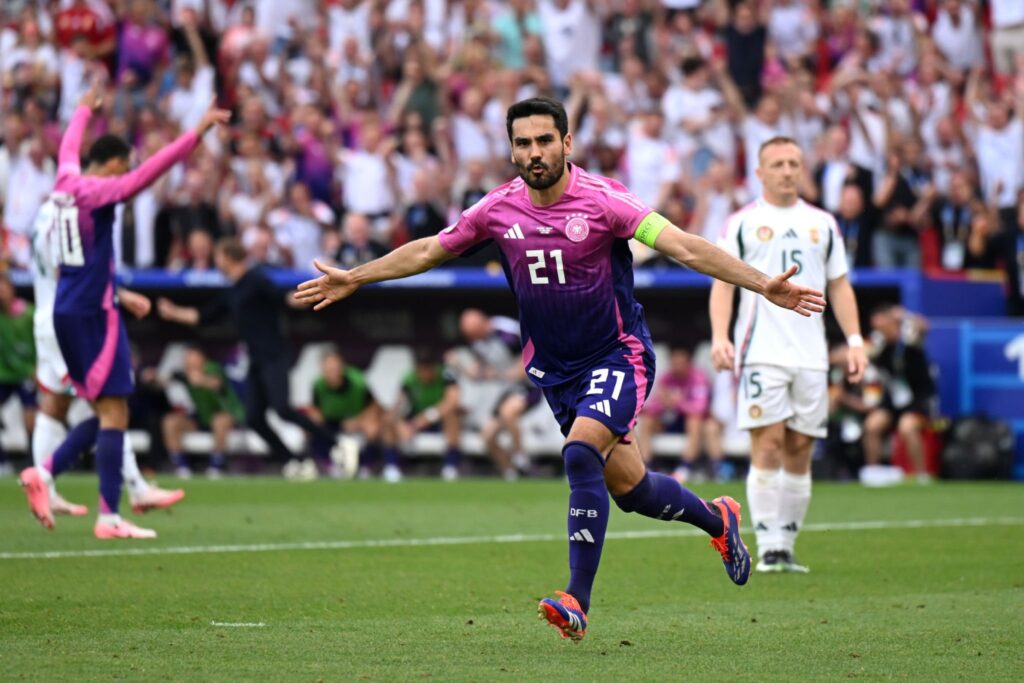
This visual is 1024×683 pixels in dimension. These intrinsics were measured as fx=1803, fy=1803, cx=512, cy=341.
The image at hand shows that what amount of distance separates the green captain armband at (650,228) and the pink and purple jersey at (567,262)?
0.03 m

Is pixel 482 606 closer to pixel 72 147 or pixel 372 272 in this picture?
pixel 372 272

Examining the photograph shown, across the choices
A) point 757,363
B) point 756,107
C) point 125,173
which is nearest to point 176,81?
point 756,107

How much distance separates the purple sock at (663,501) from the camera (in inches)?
306

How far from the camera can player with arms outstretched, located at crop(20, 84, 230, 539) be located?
1141cm

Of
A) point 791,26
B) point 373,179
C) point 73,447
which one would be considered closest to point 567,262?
point 73,447

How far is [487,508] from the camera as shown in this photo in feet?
48.6

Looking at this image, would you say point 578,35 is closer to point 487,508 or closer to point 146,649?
point 487,508

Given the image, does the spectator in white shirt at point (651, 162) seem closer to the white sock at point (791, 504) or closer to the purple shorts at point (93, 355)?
the purple shorts at point (93, 355)

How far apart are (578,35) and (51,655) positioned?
55.1 feet

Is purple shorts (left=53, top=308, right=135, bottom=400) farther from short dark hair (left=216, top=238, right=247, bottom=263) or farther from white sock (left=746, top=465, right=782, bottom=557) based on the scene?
short dark hair (left=216, top=238, right=247, bottom=263)

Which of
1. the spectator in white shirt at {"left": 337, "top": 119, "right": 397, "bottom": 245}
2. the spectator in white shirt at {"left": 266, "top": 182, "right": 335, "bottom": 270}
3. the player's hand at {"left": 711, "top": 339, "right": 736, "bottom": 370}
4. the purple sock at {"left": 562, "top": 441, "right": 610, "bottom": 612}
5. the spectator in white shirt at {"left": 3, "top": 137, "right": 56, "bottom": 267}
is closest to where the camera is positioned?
the purple sock at {"left": 562, "top": 441, "right": 610, "bottom": 612}

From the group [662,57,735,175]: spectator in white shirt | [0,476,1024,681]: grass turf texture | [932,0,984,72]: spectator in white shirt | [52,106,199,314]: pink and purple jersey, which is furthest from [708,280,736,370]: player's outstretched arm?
[932,0,984,72]: spectator in white shirt

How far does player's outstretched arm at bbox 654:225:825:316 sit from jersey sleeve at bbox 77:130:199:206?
178 inches

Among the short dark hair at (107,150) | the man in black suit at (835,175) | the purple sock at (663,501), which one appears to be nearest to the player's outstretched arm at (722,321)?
the purple sock at (663,501)
